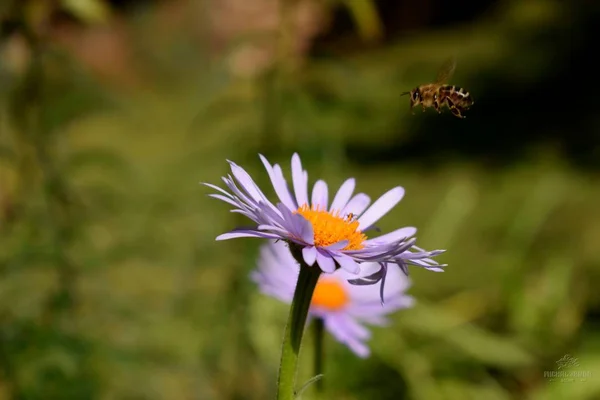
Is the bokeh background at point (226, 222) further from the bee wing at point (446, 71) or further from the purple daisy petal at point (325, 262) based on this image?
the purple daisy petal at point (325, 262)

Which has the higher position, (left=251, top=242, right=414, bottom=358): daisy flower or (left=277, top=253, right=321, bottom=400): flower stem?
(left=251, top=242, right=414, bottom=358): daisy flower

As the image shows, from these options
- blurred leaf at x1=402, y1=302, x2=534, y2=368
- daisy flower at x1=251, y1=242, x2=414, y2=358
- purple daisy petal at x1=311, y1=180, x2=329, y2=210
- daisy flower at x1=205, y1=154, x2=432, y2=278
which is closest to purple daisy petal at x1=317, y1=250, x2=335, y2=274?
daisy flower at x1=205, y1=154, x2=432, y2=278

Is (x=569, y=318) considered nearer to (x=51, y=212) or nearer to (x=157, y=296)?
(x=157, y=296)

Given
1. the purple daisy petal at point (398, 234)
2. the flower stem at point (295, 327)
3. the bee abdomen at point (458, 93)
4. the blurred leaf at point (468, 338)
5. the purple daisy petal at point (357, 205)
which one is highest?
the bee abdomen at point (458, 93)

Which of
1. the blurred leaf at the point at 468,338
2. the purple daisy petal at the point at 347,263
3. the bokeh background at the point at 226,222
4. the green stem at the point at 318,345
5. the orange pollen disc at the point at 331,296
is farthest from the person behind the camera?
the blurred leaf at the point at 468,338

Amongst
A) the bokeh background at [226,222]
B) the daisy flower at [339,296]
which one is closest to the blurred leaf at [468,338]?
the bokeh background at [226,222]

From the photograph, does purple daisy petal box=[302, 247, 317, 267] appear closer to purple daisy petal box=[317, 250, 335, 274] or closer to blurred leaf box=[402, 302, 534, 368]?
purple daisy petal box=[317, 250, 335, 274]

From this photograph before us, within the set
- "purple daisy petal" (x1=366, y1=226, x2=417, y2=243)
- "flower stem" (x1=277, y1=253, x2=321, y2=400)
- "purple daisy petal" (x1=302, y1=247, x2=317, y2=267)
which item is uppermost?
"purple daisy petal" (x1=366, y1=226, x2=417, y2=243)
